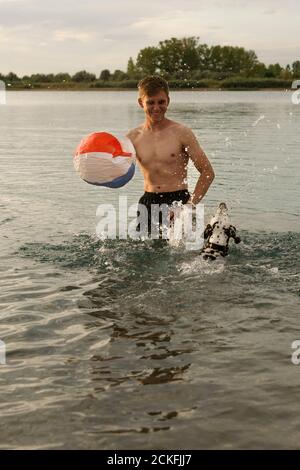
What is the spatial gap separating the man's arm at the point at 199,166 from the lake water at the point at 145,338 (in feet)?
2.87

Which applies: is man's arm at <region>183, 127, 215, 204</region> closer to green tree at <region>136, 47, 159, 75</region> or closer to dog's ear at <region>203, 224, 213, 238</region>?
dog's ear at <region>203, 224, 213, 238</region>

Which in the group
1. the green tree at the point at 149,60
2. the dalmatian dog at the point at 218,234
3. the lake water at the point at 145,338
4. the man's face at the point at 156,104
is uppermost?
the green tree at the point at 149,60

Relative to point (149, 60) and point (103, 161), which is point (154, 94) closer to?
point (103, 161)

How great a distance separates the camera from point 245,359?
571 centimetres

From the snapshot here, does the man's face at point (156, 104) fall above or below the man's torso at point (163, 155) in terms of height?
above

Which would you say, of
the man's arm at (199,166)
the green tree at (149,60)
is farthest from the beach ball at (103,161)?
the green tree at (149,60)

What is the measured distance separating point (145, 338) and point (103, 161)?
2.74 metres

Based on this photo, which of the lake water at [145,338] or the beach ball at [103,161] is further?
the beach ball at [103,161]

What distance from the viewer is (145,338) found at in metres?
6.18

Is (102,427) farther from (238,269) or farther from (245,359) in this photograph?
(238,269)

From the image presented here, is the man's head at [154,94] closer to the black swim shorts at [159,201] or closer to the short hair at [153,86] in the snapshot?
the short hair at [153,86]

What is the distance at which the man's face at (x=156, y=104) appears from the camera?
28.2ft

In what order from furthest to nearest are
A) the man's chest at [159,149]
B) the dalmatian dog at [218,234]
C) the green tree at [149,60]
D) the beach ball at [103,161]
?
the green tree at [149,60] → the man's chest at [159,149] → the dalmatian dog at [218,234] → the beach ball at [103,161]

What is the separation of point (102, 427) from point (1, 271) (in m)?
4.32
